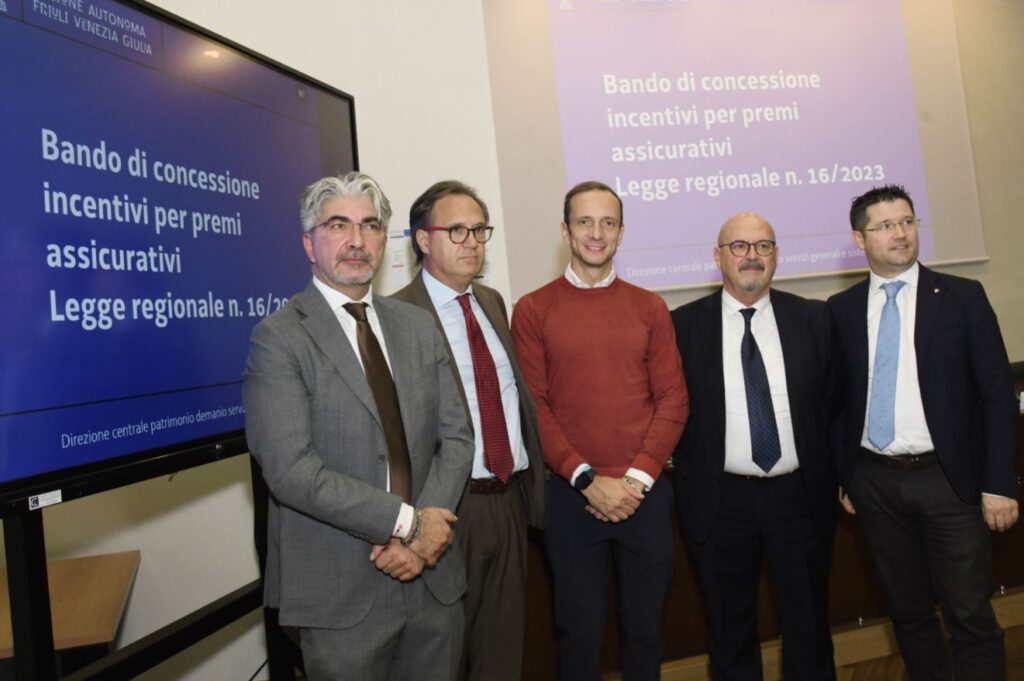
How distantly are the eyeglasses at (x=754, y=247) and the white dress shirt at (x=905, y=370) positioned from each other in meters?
0.39

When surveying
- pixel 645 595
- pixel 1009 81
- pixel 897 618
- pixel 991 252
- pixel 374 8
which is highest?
pixel 374 8

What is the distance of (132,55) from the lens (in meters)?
1.72

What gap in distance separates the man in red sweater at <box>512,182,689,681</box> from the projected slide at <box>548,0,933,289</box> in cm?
120

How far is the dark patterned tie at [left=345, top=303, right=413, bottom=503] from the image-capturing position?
160cm

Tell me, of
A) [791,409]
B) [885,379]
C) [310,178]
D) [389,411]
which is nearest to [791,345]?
[791,409]

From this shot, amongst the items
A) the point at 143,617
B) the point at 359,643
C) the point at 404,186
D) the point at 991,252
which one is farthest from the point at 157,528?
the point at 991,252

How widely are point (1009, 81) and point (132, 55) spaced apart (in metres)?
4.37

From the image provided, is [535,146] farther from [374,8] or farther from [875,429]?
[875,429]

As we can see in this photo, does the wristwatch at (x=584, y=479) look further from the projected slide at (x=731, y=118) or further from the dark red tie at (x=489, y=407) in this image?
the projected slide at (x=731, y=118)

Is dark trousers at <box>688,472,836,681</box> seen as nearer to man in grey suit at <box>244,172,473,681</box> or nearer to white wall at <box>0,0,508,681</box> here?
man in grey suit at <box>244,172,473,681</box>

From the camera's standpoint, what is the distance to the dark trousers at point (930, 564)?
213 cm

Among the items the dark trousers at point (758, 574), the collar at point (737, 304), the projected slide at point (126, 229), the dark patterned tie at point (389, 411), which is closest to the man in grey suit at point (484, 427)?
the dark patterned tie at point (389, 411)

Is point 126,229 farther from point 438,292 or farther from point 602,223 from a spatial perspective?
point 602,223

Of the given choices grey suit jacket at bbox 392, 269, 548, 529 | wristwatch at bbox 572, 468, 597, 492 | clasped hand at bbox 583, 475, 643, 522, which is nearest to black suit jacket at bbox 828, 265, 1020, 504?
clasped hand at bbox 583, 475, 643, 522
